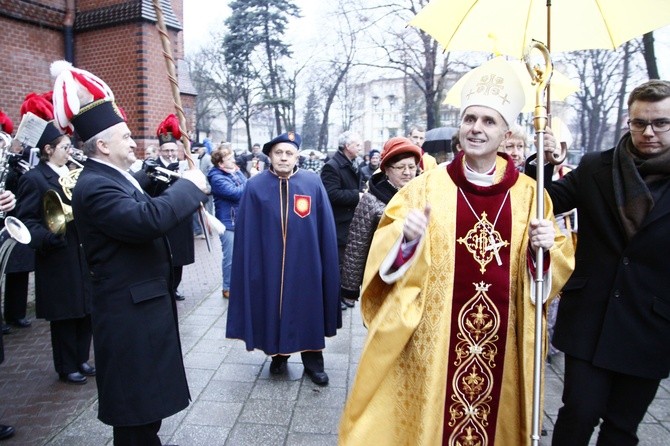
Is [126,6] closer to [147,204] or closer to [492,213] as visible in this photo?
[147,204]

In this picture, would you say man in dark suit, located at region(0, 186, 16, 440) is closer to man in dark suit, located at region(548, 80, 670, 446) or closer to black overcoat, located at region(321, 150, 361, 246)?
man in dark suit, located at region(548, 80, 670, 446)

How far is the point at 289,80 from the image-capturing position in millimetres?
32125

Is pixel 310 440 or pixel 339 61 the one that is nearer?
pixel 310 440

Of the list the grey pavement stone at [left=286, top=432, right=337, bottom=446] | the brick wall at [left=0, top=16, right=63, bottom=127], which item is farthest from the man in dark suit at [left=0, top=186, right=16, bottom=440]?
the brick wall at [left=0, top=16, right=63, bottom=127]

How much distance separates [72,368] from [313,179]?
105 inches

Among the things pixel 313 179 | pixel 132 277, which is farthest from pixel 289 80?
pixel 132 277

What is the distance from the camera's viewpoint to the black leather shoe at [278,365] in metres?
4.80

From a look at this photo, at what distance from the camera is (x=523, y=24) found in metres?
3.28

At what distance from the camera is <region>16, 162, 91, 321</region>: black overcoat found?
14.7 feet

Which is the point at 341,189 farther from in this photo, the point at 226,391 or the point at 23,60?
the point at 23,60

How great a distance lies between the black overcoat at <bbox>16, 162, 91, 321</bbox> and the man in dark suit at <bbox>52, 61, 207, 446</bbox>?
1.90 meters

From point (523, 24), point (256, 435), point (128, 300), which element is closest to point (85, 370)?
point (256, 435)

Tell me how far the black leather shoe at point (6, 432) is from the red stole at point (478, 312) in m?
2.95

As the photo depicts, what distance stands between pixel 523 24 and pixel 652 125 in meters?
1.08
